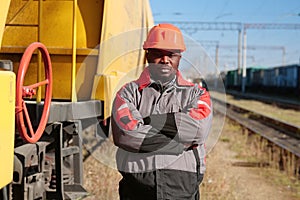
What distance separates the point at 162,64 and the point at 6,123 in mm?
951

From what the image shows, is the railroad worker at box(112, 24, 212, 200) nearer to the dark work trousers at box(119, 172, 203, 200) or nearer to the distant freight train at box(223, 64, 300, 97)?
the dark work trousers at box(119, 172, 203, 200)

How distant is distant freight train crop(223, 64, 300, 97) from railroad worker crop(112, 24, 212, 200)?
130ft

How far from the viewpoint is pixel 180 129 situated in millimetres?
2951

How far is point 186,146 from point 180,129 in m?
0.13

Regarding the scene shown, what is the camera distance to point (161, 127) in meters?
2.95

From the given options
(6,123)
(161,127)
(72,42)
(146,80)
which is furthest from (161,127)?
(72,42)

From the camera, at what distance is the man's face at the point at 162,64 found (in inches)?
118

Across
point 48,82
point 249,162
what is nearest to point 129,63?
point 48,82

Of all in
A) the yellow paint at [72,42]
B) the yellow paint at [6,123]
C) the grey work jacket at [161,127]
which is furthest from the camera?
the yellow paint at [72,42]

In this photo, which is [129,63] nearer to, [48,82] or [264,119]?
[48,82]

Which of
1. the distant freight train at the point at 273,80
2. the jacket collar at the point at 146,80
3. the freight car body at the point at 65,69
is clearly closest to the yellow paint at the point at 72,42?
the freight car body at the point at 65,69

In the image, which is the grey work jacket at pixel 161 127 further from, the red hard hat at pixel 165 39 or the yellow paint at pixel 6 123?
the yellow paint at pixel 6 123

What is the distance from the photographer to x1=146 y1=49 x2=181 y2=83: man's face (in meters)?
3.01

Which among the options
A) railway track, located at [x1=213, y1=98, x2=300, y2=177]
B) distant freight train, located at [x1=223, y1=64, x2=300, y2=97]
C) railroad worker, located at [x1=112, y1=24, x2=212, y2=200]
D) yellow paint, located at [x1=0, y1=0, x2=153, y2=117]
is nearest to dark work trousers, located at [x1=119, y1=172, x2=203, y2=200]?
railroad worker, located at [x1=112, y1=24, x2=212, y2=200]
